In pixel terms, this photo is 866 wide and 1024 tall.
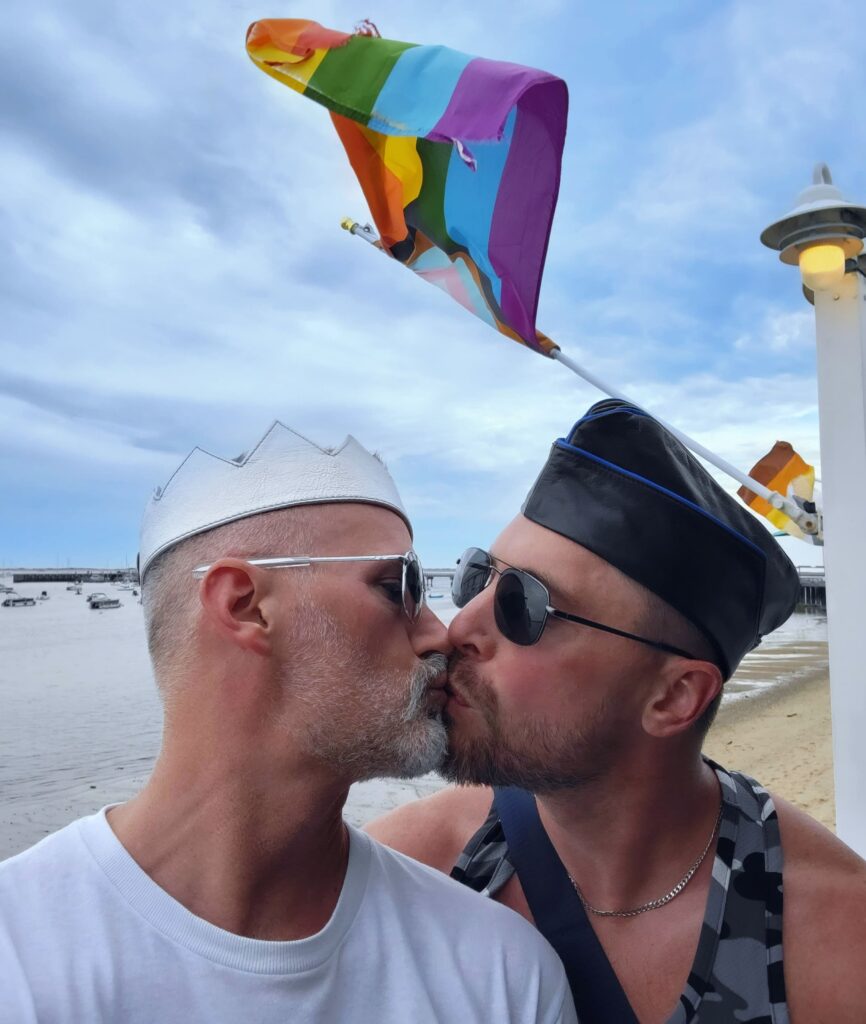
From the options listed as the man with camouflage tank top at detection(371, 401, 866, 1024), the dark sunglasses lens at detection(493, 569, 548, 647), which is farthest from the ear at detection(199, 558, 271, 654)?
the dark sunglasses lens at detection(493, 569, 548, 647)

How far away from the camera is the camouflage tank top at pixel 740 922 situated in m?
2.35

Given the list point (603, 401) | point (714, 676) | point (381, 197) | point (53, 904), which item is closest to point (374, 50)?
point (381, 197)

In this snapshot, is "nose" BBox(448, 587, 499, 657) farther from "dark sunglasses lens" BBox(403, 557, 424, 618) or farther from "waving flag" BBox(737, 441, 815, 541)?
"waving flag" BBox(737, 441, 815, 541)

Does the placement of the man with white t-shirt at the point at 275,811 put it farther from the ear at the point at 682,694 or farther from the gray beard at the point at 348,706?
the ear at the point at 682,694

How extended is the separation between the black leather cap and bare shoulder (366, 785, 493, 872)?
1111mm

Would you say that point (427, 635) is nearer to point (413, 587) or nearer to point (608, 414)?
point (413, 587)

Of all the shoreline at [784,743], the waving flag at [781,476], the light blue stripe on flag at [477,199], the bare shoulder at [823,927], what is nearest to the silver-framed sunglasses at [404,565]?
the bare shoulder at [823,927]

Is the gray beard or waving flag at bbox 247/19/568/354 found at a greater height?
waving flag at bbox 247/19/568/354

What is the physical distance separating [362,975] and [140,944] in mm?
499

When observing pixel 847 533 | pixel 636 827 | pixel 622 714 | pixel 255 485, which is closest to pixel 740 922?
pixel 636 827

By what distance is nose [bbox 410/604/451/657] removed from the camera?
2316mm

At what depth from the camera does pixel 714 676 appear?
291 centimetres

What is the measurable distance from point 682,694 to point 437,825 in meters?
1.10

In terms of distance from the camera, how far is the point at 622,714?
2844mm
